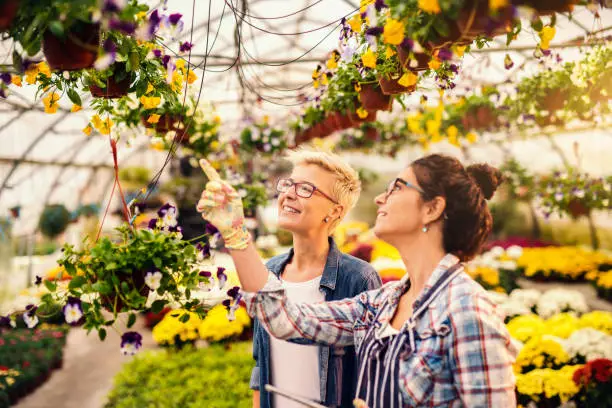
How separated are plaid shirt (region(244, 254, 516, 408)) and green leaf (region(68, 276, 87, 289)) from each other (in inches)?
18.2

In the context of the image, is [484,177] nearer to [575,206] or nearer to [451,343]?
[451,343]

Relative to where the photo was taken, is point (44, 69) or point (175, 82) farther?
point (175, 82)

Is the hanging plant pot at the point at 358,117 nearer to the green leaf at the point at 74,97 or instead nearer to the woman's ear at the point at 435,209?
the woman's ear at the point at 435,209

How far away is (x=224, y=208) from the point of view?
46.9 inches

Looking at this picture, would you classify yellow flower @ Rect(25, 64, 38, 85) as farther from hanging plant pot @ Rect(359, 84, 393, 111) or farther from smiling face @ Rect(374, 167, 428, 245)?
hanging plant pot @ Rect(359, 84, 393, 111)

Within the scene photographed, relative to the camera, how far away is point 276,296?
133 cm

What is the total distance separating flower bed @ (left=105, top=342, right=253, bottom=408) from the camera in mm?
3797

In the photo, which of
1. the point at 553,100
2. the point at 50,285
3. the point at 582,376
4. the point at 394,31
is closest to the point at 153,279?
the point at 50,285

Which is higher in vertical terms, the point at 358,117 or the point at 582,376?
the point at 358,117

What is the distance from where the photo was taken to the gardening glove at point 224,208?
1.17m

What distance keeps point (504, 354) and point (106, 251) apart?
1.08m

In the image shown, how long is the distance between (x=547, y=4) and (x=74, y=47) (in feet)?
3.38

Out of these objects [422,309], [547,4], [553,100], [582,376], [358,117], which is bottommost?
[582,376]

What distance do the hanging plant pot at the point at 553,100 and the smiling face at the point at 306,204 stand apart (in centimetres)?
216
